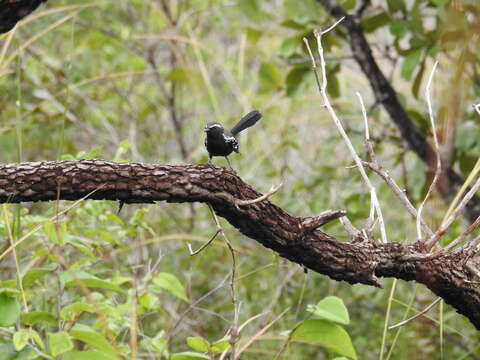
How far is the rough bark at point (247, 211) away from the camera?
1.17 metres

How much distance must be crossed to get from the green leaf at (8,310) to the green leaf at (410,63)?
5.13 ft

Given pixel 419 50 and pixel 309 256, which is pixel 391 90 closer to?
pixel 419 50

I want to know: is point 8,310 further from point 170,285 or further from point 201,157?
point 201,157

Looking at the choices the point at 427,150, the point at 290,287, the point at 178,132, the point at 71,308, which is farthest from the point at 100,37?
the point at 71,308

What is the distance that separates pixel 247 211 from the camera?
4.16 ft

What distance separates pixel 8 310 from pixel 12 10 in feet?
1.83

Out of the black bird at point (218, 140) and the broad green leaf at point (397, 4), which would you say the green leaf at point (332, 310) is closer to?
the black bird at point (218, 140)

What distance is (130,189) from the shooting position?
120cm

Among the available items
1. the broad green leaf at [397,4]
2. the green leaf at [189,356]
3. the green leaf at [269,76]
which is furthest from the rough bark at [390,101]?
the green leaf at [189,356]

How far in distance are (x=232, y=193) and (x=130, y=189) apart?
181mm

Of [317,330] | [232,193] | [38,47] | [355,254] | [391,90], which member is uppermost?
[38,47]

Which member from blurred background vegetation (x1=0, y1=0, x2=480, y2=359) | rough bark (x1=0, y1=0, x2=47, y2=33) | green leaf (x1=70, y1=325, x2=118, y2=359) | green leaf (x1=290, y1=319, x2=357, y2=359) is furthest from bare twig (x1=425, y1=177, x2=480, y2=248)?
rough bark (x1=0, y1=0, x2=47, y2=33)

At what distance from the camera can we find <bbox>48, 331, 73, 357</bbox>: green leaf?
127 cm

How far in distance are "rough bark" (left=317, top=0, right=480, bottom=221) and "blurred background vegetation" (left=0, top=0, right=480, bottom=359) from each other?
0.15ft
